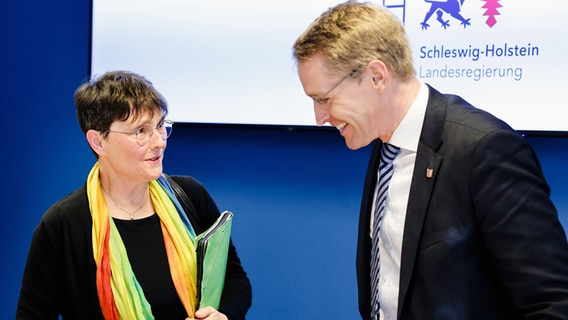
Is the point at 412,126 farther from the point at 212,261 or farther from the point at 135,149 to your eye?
the point at 135,149

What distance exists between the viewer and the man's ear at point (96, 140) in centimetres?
210

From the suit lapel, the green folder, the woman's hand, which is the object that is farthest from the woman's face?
the suit lapel

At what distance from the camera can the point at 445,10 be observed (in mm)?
2744

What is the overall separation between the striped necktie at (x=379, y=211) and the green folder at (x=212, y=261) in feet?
1.99

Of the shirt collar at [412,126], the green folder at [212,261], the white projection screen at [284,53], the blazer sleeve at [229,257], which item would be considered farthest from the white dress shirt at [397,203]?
the white projection screen at [284,53]

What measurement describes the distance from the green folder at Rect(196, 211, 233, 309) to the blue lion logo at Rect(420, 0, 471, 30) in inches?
50.4

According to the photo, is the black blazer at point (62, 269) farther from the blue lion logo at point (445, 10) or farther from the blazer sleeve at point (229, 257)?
the blue lion logo at point (445, 10)

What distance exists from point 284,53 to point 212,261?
1311mm

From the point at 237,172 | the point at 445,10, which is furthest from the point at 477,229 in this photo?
the point at 237,172

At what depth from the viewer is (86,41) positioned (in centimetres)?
355

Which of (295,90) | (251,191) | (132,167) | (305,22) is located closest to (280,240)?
(251,191)

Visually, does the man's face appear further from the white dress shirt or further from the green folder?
Result: the green folder

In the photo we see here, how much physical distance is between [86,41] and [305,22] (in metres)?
1.29

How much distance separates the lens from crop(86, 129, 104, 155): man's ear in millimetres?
2101
